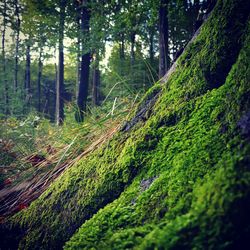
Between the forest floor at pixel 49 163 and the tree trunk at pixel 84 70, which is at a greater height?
the tree trunk at pixel 84 70

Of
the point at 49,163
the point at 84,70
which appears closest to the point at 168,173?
the point at 49,163

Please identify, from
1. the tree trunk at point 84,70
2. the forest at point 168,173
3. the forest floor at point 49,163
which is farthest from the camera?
the tree trunk at point 84,70

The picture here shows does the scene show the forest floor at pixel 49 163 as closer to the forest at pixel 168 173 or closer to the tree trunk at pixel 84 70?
the forest at pixel 168 173

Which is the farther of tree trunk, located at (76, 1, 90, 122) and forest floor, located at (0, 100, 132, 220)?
tree trunk, located at (76, 1, 90, 122)

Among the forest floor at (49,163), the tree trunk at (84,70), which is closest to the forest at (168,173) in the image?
the forest floor at (49,163)

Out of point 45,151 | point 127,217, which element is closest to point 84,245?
point 127,217

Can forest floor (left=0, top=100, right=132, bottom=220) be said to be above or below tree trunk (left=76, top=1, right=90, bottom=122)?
below

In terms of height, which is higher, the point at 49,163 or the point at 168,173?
the point at 168,173

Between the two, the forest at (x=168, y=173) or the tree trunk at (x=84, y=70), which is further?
the tree trunk at (x=84, y=70)

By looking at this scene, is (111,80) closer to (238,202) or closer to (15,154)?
(15,154)

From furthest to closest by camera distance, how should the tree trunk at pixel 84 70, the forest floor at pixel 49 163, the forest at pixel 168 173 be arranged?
1. the tree trunk at pixel 84 70
2. the forest floor at pixel 49 163
3. the forest at pixel 168 173

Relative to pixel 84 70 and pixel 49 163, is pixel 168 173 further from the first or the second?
pixel 84 70

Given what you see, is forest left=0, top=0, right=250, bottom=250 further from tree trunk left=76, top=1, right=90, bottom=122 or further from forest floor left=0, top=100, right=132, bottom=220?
tree trunk left=76, top=1, right=90, bottom=122

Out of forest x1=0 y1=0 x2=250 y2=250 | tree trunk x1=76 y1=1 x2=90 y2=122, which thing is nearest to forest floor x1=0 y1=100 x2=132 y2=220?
forest x1=0 y1=0 x2=250 y2=250
